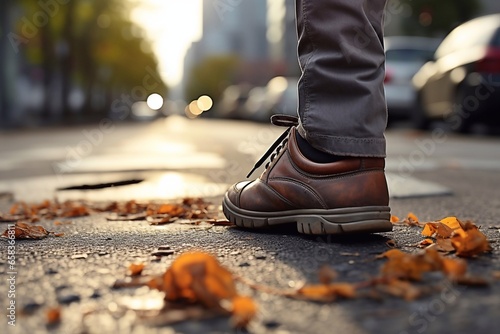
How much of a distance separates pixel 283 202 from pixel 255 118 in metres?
21.6

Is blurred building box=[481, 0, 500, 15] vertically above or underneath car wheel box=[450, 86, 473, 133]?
above

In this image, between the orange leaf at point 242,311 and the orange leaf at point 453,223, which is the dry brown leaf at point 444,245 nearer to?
the orange leaf at point 453,223

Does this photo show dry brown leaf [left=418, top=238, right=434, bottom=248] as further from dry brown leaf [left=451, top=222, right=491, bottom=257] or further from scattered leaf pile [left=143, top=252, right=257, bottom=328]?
scattered leaf pile [left=143, top=252, right=257, bottom=328]

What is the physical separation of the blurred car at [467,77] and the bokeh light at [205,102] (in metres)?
88.0

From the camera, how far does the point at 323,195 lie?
6.49 ft

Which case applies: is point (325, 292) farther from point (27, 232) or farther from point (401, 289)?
point (27, 232)

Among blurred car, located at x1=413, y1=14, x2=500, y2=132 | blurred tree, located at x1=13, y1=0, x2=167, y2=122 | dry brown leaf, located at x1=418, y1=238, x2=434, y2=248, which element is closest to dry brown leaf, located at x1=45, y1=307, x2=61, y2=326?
dry brown leaf, located at x1=418, y1=238, x2=434, y2=248

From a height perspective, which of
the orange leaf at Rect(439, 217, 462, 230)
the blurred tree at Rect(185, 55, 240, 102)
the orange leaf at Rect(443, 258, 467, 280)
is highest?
the orange leaf at Rect(443, 258, 467, 280)

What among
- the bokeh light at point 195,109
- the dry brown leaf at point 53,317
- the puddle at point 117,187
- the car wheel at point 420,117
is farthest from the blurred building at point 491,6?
the bokeh light at point 195,109

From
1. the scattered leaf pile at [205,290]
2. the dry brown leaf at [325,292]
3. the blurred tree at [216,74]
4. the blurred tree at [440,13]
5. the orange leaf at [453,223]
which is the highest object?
the blurred tree at [440,13]

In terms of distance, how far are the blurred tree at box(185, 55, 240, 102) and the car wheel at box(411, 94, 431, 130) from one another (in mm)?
81779

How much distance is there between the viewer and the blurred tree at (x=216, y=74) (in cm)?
9331

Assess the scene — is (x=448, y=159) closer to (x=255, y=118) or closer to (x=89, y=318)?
(x=89, y=318)

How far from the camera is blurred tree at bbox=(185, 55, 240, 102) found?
93.3m
